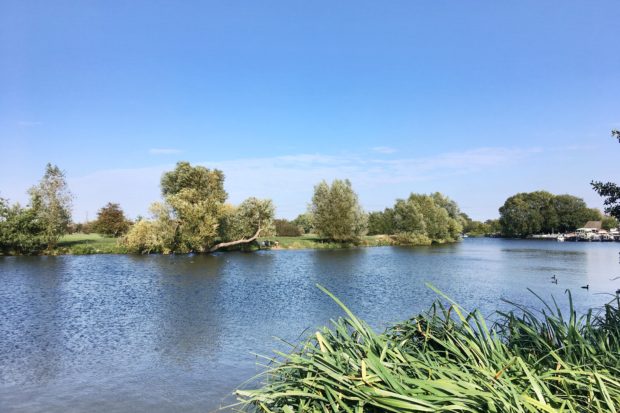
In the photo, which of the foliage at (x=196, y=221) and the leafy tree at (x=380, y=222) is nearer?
the foliage at (x=196, y=221)

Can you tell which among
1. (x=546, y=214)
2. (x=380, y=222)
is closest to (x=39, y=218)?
(x=380, y=222)

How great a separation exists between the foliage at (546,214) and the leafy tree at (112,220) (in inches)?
3789

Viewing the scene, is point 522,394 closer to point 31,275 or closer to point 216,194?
point 31,275

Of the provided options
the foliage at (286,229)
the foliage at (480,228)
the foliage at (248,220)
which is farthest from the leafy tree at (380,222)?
the foliage at (480,228)

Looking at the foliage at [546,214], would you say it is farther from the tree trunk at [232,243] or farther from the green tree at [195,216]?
the green tree at [195,216]

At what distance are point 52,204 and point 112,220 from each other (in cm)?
1903

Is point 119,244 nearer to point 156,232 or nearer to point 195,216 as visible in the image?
point 156,232

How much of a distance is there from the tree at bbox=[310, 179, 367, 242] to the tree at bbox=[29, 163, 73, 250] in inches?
1259

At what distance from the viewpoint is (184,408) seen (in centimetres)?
855

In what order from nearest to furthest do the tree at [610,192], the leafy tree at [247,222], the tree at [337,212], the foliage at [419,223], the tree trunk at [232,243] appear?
the tree at [610,192], the tree trunk at [232,243], the leafy tree at [247,222], the tree at [337,212], the foliage at [419,223]

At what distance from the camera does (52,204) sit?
155ft

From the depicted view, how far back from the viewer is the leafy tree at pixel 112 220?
6575cm

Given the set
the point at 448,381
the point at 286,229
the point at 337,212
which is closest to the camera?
the point at 448,381

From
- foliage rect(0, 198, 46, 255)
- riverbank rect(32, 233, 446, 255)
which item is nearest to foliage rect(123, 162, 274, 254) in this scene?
riverbank rect(32, 233, 446, 255)
